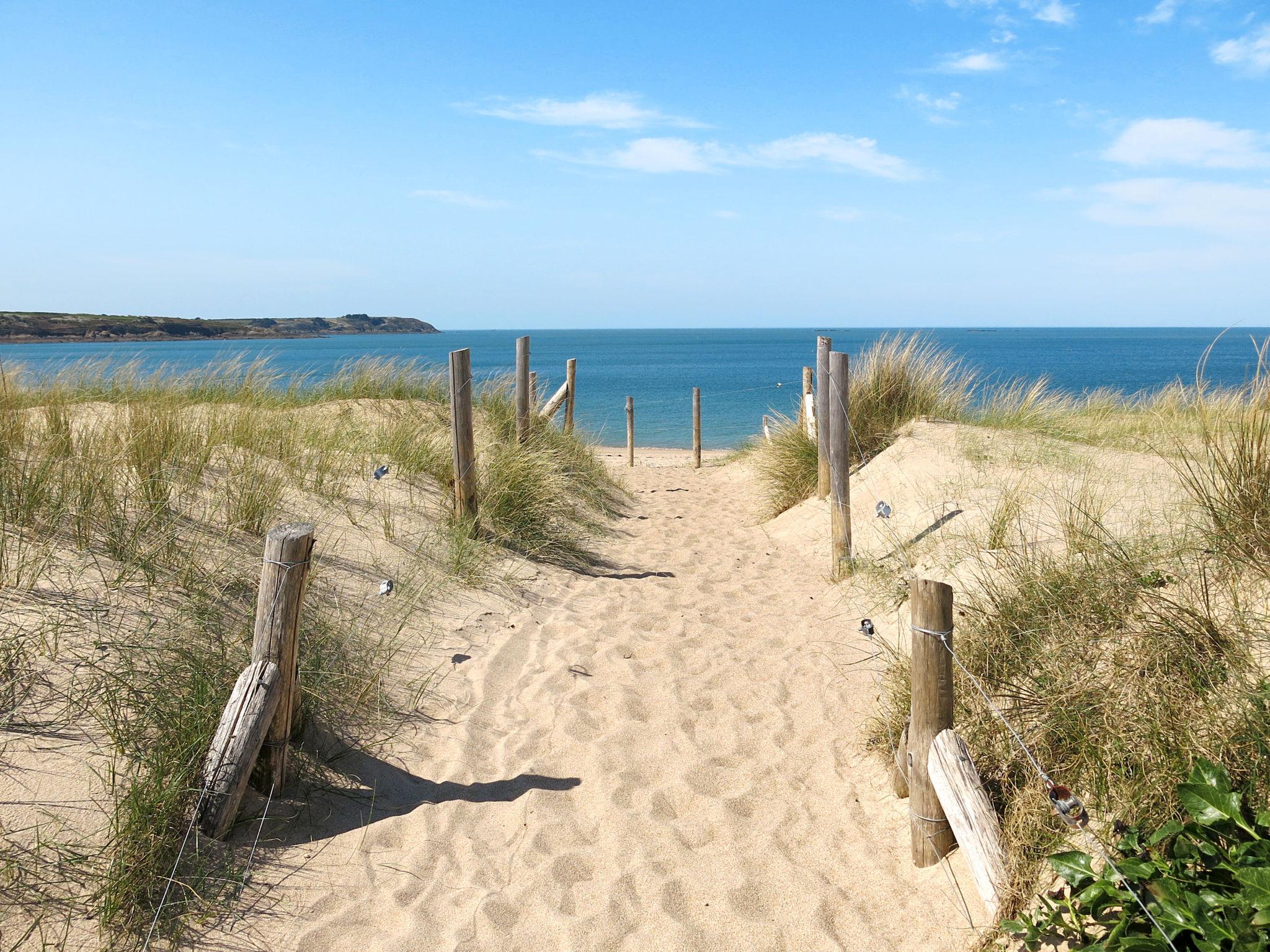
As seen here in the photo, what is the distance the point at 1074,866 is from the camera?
7.64ft

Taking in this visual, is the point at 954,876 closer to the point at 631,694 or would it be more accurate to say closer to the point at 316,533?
the point at 631,694

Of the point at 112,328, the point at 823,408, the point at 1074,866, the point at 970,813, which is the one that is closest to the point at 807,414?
the point at 823,408

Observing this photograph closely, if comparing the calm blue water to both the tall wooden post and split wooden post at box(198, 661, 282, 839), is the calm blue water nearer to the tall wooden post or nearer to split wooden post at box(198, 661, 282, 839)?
the tall wooden post

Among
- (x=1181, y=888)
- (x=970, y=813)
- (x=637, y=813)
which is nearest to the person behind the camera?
(x=1181, y=888)

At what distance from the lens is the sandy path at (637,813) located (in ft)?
9.20

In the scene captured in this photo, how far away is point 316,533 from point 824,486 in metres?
4.72

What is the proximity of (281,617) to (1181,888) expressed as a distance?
3039 mm

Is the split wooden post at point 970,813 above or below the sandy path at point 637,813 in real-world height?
above

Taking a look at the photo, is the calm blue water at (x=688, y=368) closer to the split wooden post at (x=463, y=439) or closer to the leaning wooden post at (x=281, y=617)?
the split wooden post at (x=463, y=439)

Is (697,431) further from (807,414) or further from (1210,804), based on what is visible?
(1210,804)

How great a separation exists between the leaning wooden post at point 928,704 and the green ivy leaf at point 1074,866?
0.63m

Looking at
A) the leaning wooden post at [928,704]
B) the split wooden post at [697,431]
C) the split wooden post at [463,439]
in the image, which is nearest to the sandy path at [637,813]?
the leaning wooden post at [928,704]

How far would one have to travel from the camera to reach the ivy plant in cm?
201

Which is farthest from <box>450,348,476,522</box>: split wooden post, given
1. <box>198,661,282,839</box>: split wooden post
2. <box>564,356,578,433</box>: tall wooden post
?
<box>564,356,578,433</box>: tall wooden post
